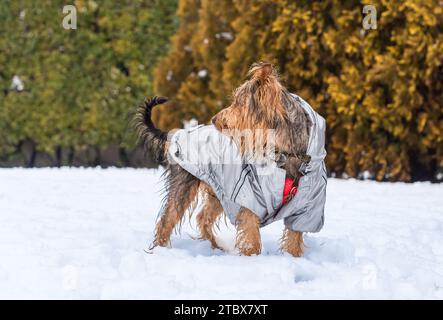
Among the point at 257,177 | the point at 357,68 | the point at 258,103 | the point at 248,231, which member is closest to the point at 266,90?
the point at 258,103

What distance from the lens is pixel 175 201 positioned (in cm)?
542

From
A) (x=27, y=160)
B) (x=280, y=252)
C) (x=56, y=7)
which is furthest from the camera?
(x=27, y=160)

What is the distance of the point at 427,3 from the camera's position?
393 inches

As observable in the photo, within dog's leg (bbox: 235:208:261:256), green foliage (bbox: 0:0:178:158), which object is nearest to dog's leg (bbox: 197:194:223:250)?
→ dog's leg (bbox: 235:208:261:256)

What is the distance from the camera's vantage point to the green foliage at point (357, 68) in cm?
1022

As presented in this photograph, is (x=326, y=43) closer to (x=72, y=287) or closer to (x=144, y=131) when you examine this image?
(x=144, y=131)

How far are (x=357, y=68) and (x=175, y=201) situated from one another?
5.93 meters

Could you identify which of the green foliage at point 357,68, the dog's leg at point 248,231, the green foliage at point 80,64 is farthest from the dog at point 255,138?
the green foliage at point 80,64

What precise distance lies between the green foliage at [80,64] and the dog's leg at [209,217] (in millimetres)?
8850

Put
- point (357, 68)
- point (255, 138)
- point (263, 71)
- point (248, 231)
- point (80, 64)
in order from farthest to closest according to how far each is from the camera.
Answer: point (80, 64), point (357, 68), point (248, 231), point (255, 138), point (263, 71)

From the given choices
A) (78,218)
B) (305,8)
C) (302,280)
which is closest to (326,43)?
(305,8)

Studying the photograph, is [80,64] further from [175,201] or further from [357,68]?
[175,201]

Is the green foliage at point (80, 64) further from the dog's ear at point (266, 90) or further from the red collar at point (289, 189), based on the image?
the dog's ear at point (266, 90)

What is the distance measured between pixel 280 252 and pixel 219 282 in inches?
43.4
